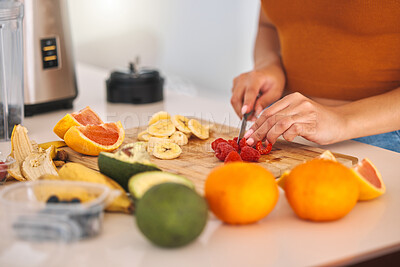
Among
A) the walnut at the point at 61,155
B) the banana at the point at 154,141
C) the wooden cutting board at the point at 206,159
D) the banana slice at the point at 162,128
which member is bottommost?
the wooden cutting board at the point at 206,159

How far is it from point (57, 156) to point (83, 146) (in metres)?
0.07

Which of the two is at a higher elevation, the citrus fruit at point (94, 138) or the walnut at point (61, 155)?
the citrus fruit at point (94, 138)

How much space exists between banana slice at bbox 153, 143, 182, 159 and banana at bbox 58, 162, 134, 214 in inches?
10.5

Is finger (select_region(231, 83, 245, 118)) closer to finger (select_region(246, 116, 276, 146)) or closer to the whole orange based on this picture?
finger (select_region(246, 116, 276, 146))

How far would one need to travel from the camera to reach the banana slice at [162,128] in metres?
1.34

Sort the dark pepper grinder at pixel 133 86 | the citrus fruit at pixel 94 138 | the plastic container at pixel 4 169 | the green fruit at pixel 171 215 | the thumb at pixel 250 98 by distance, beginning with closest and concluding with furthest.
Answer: the green fruit at pixel 171 215
the plastic container at pixel 4 169
the citrus fruit at pixel 94 138
the thumb at pixel 250 98
the dark pepper grinder at pixel 133 86

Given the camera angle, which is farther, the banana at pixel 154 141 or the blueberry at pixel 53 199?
the banana at pixel 154 141

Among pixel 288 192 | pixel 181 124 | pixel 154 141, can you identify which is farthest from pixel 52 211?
pixel 181 124

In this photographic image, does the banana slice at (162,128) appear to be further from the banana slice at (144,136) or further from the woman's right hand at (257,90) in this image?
the woman's right hand at (257,90)

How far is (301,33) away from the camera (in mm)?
1555

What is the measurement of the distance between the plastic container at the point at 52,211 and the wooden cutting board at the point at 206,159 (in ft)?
0.93


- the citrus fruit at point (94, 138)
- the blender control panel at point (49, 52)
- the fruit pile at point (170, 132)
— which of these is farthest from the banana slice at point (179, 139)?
the blender control panel at point (49, 52)

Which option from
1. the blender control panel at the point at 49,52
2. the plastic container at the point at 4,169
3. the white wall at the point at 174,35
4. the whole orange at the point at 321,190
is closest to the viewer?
the whole orange at the point at 321,190

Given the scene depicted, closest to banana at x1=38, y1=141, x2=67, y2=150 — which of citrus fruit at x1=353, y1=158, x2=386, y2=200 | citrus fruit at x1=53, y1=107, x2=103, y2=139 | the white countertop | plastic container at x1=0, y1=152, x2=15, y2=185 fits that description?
citrus fruit at x1=53, y1=107, x2=103, y2=139
